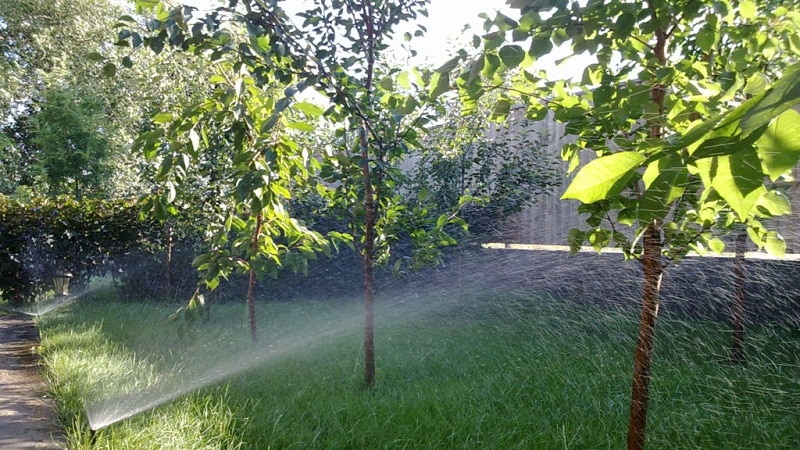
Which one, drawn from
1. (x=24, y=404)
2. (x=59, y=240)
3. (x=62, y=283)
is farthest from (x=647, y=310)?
(x=62, y=283)

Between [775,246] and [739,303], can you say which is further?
[739,303]

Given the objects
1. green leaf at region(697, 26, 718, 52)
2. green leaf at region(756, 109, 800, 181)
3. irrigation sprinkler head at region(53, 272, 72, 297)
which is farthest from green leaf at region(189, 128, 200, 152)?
irrigation sprinkler head at region(53, 272, 72, 297)

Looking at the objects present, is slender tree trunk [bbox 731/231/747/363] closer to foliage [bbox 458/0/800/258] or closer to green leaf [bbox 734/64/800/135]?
foliage [bbox 458/0/800/258]

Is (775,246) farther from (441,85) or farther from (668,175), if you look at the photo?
(668,175)

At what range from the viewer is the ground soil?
2836 millimetres

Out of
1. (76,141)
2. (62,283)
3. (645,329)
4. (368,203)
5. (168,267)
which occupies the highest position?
(76,141)

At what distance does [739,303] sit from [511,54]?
2.08 metres

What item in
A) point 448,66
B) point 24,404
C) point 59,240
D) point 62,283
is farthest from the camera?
point 62,283

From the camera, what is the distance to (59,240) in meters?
7.11

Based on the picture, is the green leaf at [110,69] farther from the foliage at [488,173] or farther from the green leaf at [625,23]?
the foliage at [488,173]

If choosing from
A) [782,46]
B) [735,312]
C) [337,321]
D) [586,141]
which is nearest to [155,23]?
[586,141]

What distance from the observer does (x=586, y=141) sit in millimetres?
1690

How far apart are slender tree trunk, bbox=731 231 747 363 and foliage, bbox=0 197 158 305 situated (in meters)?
6.51

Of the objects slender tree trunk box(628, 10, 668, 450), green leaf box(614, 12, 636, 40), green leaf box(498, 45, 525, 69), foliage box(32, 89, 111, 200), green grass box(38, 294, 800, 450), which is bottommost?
green grass box(38, 294, 800, 450)
